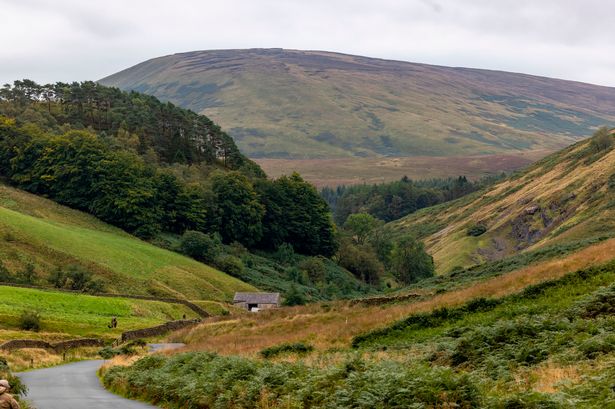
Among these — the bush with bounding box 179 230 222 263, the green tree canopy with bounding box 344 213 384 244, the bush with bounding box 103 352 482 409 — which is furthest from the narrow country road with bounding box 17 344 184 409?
the green tree canopy with bounding box 344 213 384 244

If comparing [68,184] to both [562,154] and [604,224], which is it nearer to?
[604,224]

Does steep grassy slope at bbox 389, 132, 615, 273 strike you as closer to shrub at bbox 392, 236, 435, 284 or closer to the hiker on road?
shrub at bbox 392, 236, 435, 284

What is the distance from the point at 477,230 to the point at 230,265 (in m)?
61.0

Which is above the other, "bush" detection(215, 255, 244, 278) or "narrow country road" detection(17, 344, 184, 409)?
"narrow country road" detection(17, 344, 184, 409)

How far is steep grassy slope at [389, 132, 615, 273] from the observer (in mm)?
115188

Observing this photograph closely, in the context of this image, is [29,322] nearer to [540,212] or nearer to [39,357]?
[39,357]

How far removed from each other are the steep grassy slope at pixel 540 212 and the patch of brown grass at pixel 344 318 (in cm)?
5279

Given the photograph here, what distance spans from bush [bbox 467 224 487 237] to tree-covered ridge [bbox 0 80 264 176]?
54288 mm

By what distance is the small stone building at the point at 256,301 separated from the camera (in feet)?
335

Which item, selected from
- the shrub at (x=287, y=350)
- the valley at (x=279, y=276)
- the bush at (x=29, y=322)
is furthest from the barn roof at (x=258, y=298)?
the shrub at (x=287, y=350)

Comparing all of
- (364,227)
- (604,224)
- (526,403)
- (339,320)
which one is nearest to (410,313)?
(339,320)

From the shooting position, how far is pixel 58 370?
144 feet

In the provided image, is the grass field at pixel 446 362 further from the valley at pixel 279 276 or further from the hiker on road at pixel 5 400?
the hiker on road at pixel 5 400

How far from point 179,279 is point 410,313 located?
7104cm
